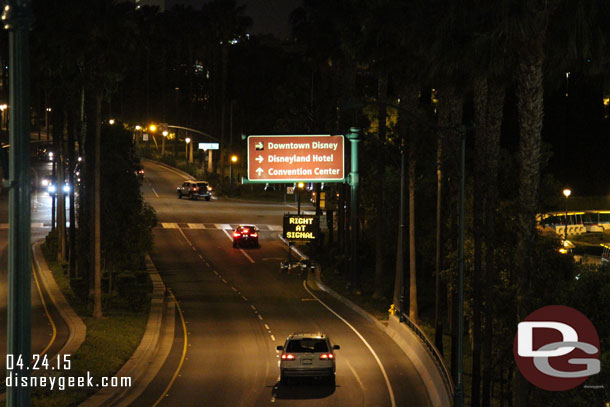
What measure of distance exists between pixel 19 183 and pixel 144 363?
2420 cm

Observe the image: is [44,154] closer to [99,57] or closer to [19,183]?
[99,57]

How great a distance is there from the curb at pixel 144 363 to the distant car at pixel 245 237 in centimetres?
2307

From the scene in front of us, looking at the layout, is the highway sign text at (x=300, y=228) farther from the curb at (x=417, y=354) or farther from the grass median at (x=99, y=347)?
the grass median at (x=99, y=347)

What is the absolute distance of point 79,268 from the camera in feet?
184

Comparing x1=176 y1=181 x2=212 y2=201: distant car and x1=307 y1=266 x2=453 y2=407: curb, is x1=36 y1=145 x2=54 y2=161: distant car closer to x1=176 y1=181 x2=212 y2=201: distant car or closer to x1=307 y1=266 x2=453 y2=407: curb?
x1=176 y1=181 x2=212 y2=201: distant car

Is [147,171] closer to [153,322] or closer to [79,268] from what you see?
[79,268]

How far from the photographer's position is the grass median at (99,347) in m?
24.5

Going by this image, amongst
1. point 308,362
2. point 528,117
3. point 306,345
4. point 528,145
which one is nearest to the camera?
point 528,117

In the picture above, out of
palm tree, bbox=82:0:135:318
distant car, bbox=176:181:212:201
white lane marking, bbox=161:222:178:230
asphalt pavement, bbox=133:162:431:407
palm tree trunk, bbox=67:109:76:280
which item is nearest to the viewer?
asphalt pavement, bbox=133:162:431:407

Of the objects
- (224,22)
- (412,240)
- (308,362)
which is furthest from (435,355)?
(224,22)

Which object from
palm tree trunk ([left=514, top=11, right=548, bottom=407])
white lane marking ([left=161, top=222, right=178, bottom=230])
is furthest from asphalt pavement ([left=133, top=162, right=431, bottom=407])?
palm tree trunk ([left=514, top=11, right=548, bottom=407])

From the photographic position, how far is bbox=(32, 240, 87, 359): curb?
111ft

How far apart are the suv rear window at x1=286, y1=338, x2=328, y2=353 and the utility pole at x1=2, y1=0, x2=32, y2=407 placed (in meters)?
19.6

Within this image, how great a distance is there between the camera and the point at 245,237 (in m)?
71.9
